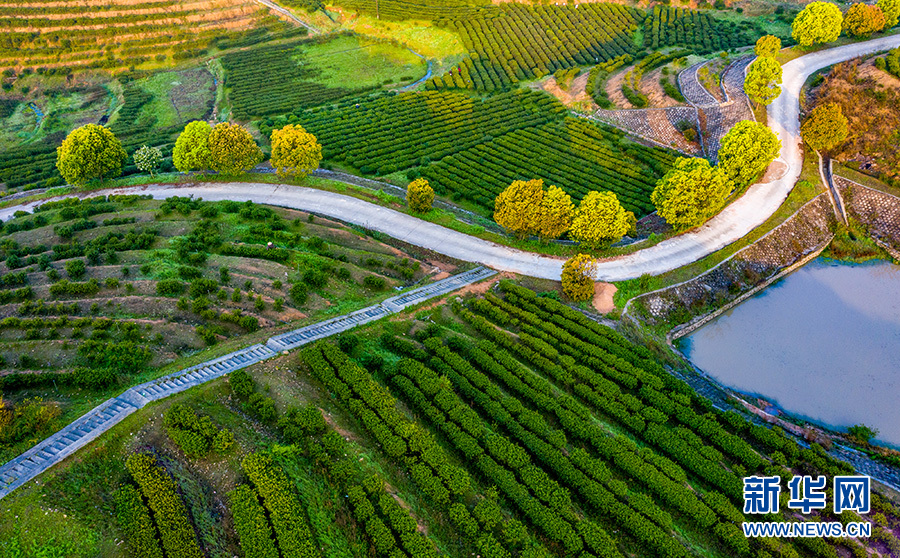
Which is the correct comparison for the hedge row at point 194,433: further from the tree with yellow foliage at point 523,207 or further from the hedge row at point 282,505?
the tree with yellow foliage at point 523,207

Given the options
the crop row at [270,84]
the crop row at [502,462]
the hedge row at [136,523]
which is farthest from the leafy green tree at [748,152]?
the crop row at [270,84]

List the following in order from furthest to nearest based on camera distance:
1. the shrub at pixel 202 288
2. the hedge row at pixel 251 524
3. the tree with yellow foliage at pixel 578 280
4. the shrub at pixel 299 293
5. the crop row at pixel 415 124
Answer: the crop row at pixel 415 124, the tree with yellow foliage at pixel 578 280, the shrub at pixel 299 293, the shrub at pixel 202 288, the hedge row at pixel 251 524

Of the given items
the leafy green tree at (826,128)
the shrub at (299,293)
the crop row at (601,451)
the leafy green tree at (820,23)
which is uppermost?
the leafy green tree at (820,23)

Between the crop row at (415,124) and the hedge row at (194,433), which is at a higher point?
the crop row at (415,124)

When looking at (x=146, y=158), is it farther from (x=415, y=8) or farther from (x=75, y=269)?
(x=415, y=8)

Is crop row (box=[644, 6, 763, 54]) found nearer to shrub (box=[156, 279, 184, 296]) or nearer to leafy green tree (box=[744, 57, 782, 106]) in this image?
leafy green tree (box=[744, 57, 782, 106])

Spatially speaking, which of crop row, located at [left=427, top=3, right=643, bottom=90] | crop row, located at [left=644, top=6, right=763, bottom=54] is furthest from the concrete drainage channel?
crop row, located at [left=644, top=6, right=763, bottom=54]

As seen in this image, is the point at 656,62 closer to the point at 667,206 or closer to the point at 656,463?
the point at 667,206
